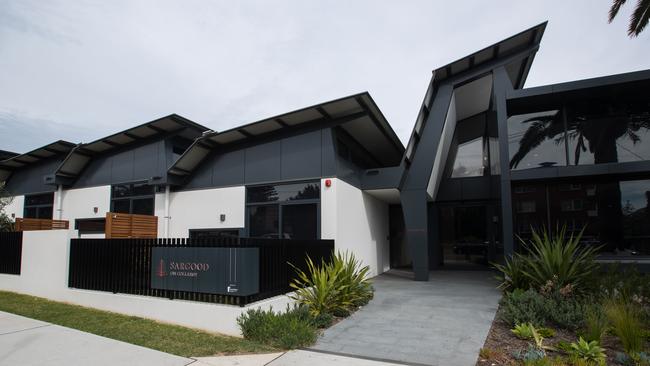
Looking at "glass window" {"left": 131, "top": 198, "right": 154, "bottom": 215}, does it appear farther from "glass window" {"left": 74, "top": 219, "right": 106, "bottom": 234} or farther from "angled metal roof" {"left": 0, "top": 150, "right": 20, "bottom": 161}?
"angled metal roof" {"left": 0, "top": 150, "right": 20, "bottom": 161}

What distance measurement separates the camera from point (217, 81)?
14984 mm

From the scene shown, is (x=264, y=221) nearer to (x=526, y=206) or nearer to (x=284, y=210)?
(x=284, y=210)

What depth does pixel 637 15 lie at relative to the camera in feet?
28.0

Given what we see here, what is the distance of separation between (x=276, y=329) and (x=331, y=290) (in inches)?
72.0

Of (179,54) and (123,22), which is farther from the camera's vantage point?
(179,54)

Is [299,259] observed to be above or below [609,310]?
above

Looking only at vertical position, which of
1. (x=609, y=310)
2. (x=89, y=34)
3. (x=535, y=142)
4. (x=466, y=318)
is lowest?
(x=466, y=318)

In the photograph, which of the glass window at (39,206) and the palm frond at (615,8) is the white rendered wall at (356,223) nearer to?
the palm frond at (615,8)

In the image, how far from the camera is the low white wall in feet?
21.0

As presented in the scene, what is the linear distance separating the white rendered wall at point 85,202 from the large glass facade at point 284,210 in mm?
6448

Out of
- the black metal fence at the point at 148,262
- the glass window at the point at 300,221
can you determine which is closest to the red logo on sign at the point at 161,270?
the black metal fence at the point at 148,262

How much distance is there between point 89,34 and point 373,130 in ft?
27.3

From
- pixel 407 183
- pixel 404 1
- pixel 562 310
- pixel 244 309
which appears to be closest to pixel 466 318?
pixel 562 310

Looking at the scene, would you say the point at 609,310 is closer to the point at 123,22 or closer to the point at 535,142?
the point at 535,142
